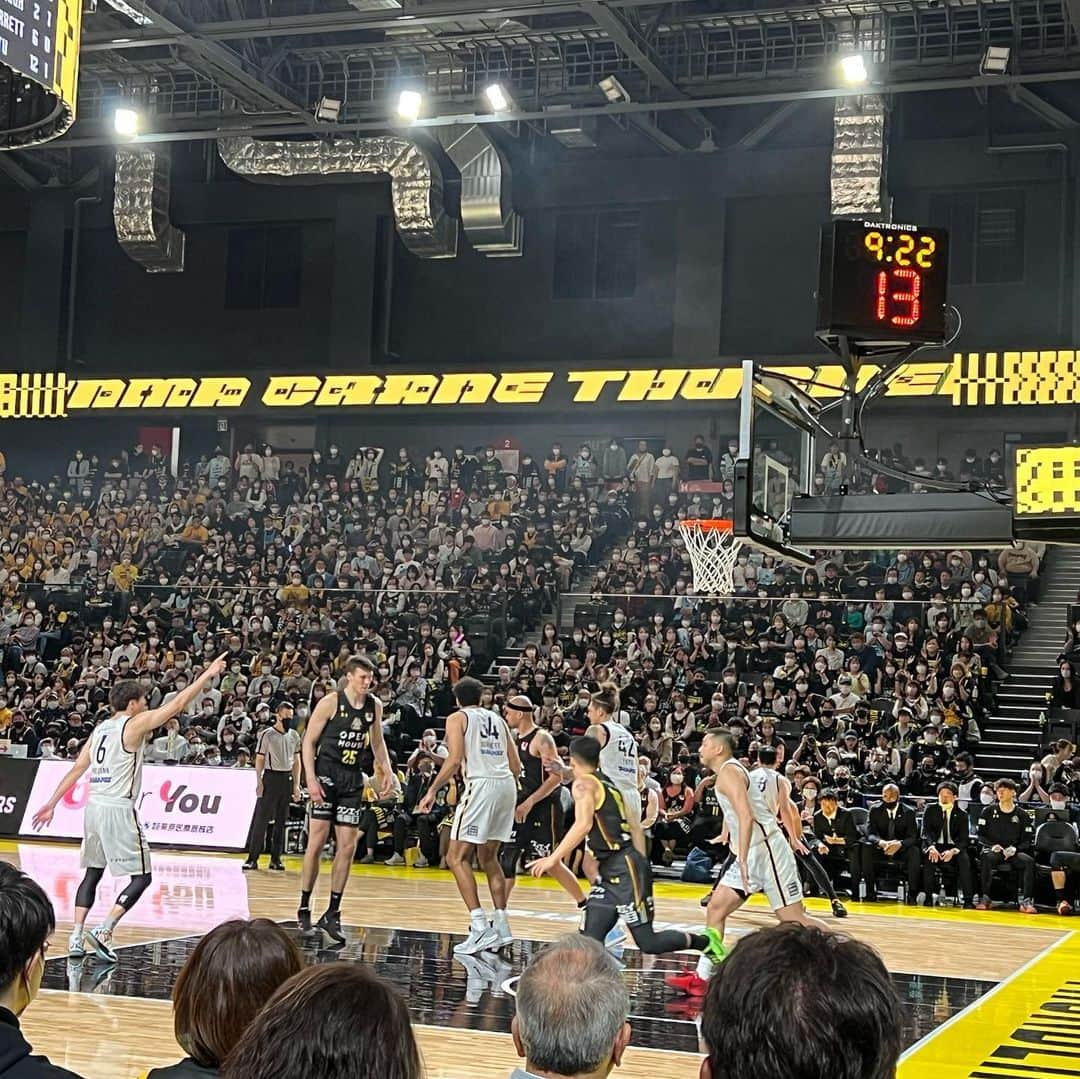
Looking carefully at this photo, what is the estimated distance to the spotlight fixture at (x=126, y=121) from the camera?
2294 cm

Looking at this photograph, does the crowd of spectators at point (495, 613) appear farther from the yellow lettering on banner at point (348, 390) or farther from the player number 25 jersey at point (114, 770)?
the player number 25 jersey at point (114, 770)

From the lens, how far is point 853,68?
1970 centimetres

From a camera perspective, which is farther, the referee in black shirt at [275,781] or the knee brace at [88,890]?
the referee in black shirt at [275,781]

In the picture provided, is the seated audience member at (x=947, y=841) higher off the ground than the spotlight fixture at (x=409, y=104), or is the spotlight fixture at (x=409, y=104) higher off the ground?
the spotlight fixture at (x=409, y=104)

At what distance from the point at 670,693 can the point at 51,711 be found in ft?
29.7

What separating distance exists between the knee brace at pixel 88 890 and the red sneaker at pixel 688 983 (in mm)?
3662

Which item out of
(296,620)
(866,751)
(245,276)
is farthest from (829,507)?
(245,276)

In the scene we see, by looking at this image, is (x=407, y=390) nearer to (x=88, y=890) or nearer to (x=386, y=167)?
(x=386, y=167)

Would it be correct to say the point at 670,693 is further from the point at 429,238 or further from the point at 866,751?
the point at 429,238

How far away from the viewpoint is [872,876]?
15.9 metres

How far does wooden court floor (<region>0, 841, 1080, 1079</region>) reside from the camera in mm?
7352

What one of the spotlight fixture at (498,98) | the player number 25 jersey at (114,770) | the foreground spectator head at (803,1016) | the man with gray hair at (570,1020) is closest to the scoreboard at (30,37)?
the player number 25 jersey at (114,770)

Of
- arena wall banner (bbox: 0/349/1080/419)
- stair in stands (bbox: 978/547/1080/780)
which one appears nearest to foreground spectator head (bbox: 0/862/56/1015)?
stair in stands (bbox: 978/547/1080/780)

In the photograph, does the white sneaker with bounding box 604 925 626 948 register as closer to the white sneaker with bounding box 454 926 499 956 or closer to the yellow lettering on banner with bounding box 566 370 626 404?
the white sneaker with bounding box 454 926 499 956
